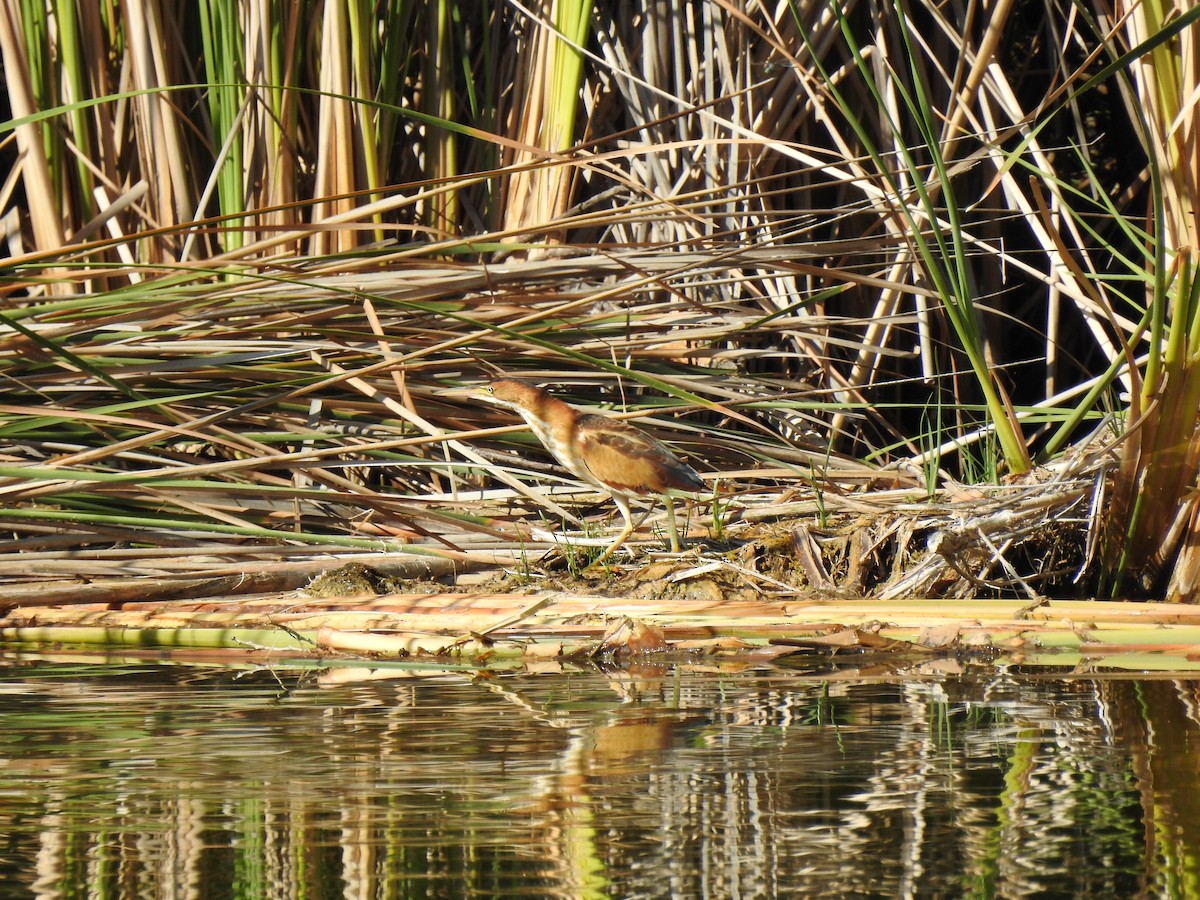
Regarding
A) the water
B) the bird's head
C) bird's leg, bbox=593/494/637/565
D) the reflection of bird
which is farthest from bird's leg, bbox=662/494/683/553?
the water

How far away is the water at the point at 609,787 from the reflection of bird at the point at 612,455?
3.52 feet

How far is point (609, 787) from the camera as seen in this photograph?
2.35 m

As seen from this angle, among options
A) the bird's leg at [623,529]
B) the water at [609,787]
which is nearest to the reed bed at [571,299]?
the bird's leg at [623,529]

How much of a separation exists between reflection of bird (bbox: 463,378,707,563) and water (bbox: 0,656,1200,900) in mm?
1071

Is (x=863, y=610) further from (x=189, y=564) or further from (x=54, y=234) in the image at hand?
(x=54, y=234)

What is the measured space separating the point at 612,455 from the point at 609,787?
209 centimetres

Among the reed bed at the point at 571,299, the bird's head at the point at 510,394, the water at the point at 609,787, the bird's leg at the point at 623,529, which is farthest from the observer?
the bird's head at the point at 510,394

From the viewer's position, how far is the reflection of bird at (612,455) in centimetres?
434

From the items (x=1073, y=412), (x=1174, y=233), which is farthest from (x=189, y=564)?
(x=1174, y=233)

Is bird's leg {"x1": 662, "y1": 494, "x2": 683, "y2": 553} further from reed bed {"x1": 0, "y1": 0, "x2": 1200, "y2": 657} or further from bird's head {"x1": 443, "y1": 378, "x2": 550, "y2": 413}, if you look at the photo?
bird's head {"x1": 443, "y1": 378, "x2": 550, "y2": 413}

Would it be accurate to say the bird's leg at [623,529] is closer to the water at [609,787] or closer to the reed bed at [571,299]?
the reed bed at [571,299]

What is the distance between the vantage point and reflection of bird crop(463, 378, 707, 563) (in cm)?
434

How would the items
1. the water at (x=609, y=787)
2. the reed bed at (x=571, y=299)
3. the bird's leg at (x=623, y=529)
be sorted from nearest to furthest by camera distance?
the water at (x=609, y=787)
the reed bed at (x=571, y=299)
the bird's leg at (x=623, y=529)

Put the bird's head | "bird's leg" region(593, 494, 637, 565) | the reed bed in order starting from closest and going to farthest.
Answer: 1. the reed bed
2. "bird's leg" region(593, 494, 637, 565)
3. the bird's head
